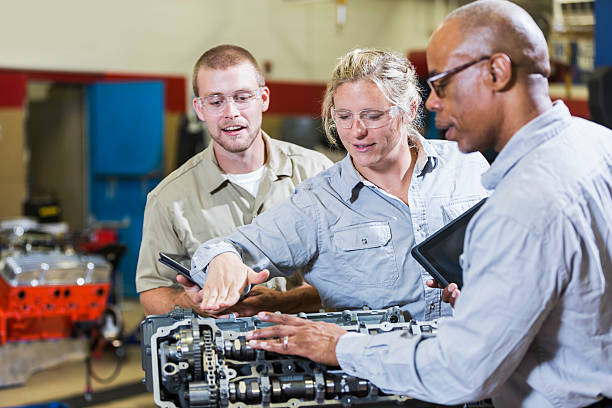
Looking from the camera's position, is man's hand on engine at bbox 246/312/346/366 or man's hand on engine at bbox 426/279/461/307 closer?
man's hand on engine at bbox 246/312/346/366

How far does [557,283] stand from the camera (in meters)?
1.30

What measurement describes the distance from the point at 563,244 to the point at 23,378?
11.0ft

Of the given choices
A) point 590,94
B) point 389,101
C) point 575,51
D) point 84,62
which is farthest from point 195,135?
point 389,101

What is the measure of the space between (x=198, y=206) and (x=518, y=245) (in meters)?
1.38

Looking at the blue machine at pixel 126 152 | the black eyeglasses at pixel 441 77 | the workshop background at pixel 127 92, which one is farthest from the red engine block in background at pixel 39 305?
the blue machine at pixel 126 152

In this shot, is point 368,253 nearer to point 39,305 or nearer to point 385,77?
point 385,77

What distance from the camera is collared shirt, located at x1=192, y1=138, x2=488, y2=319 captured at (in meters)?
2.03

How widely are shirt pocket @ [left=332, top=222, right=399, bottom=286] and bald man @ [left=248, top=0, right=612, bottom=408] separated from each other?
0.57 meters

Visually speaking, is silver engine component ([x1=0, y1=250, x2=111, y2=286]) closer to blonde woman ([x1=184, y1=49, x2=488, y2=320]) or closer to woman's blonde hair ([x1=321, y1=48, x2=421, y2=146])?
Result: blonde woman ([x1=184, y1=49, x2=488, y2=320])

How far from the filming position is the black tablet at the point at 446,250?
67.5 inches

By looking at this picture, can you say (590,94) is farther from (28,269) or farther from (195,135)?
(195,135)

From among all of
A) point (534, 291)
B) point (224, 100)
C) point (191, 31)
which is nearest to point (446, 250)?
point (534, 291)

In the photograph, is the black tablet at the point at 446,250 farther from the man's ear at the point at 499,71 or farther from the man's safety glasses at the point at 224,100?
the man's safety glasses at the point at 224,100

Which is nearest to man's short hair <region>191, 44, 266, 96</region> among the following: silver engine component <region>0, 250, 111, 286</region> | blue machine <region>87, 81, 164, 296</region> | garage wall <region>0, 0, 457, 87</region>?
silver engine component <region>0, 250, 111, 286</region>
